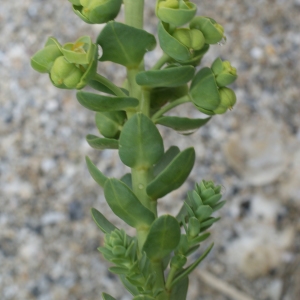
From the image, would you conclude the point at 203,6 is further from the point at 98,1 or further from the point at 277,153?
the point at 98,1

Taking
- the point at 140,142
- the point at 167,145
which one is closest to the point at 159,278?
the point at 140,142

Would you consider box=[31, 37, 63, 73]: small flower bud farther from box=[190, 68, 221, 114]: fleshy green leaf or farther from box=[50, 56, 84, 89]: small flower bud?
box=[190, 68, 221, 114]: fleshy green leaf

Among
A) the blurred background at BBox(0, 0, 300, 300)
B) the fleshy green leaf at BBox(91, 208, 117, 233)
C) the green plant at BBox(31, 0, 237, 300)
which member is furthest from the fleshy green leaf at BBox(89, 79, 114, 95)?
the blurred background at BBox(0, 0, 300, 300)

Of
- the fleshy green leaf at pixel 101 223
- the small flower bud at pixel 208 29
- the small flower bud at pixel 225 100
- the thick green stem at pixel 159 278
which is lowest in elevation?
the thick green stem at pixel 159 278

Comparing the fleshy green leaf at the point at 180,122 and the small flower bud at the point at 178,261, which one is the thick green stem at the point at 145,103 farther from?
the small flower bud at the point at 178,261

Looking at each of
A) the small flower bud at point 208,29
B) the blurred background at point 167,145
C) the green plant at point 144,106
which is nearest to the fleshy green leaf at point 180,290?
the green plant at point 144,106

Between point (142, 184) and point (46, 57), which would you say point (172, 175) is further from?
point (46, 57)
